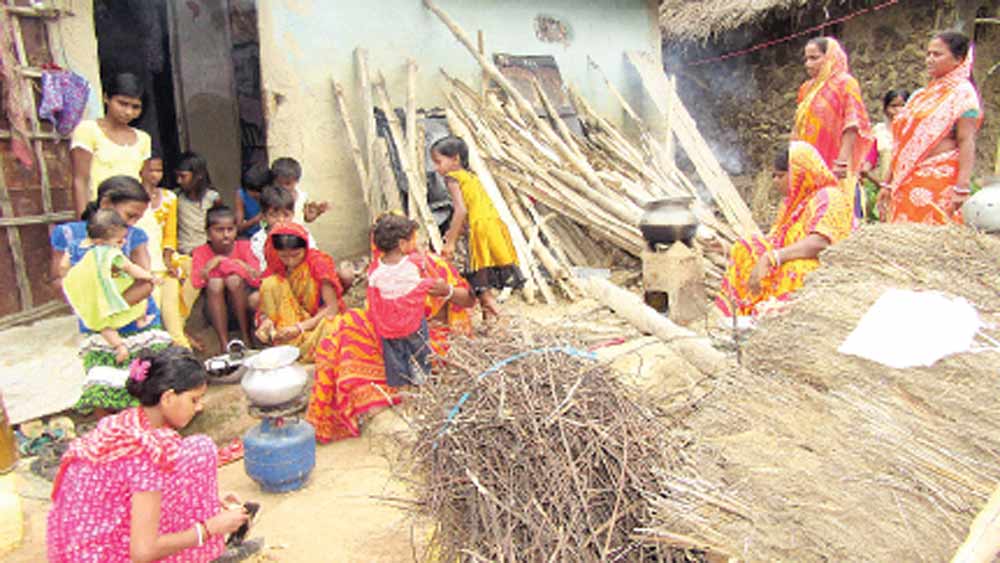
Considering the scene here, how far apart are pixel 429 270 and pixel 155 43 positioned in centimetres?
535

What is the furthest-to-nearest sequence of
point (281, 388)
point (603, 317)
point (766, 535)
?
point (603, 317) → point (281, 388) → point (766, 535)

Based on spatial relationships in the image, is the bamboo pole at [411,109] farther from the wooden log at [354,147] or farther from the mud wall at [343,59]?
the wooden log at [354,147]

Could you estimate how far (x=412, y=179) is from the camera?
6340mm

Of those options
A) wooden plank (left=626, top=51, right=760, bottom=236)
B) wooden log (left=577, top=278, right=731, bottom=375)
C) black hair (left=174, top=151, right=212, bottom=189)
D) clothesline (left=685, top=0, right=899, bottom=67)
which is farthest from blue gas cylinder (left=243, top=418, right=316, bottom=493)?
clothesline (left=685, top=0, right=899, bottom=67)

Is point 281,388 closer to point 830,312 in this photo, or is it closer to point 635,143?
point 830,312

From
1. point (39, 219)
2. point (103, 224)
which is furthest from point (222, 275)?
point (103, 224)

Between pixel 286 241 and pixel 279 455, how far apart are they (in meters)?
1.51

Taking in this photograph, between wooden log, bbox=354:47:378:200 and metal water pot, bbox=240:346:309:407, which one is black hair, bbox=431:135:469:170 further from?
metal water pot, bbox=240:346:309:407

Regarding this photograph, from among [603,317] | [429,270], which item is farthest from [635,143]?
[429,270]

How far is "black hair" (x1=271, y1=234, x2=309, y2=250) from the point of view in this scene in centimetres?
444

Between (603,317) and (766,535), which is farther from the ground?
(766,535)

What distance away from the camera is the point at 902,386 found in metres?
2.14

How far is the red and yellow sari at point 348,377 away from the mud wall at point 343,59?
2605 millimetres

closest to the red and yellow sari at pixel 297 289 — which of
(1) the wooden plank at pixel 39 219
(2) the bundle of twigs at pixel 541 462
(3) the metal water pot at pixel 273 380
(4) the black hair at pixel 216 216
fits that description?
(4) the black hair at pixel 216 216
